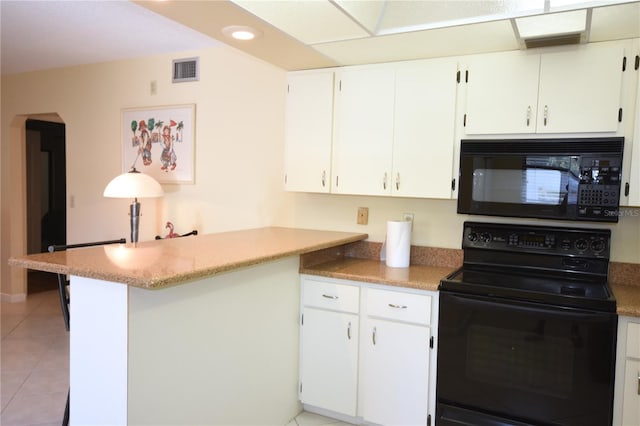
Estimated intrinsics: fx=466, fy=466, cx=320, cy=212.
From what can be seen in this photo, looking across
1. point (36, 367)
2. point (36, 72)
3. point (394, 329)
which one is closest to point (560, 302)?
point (394, 329)

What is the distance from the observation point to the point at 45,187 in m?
6.76

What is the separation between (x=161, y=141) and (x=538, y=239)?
3.03 metres

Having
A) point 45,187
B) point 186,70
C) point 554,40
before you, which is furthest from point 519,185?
point 45,187

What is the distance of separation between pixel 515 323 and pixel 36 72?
5.01m

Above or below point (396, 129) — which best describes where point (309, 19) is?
above

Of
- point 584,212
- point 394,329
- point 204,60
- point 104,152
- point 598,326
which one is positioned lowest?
point 394,329

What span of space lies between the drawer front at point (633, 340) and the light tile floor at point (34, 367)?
4.93 feet

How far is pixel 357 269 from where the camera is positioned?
2.74 m

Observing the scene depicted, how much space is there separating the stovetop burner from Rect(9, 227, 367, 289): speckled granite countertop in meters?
0.80

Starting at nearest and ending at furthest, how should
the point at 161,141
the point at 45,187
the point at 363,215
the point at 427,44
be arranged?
the point at 427,44 < the point at 363,215 < the point at 161,141 < the point at 45,187

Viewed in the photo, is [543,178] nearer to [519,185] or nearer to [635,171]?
[519,185]

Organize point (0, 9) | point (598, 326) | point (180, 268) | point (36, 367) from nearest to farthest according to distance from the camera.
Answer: point (180, 268)
point (598, 326)
point (0, 9)
point (36, 367)

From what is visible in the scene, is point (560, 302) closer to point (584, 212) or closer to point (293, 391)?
point (584, 212)

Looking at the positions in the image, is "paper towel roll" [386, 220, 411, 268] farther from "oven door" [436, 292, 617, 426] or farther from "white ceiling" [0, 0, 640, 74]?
"white ceiling" [0, 0, 640, 74]
